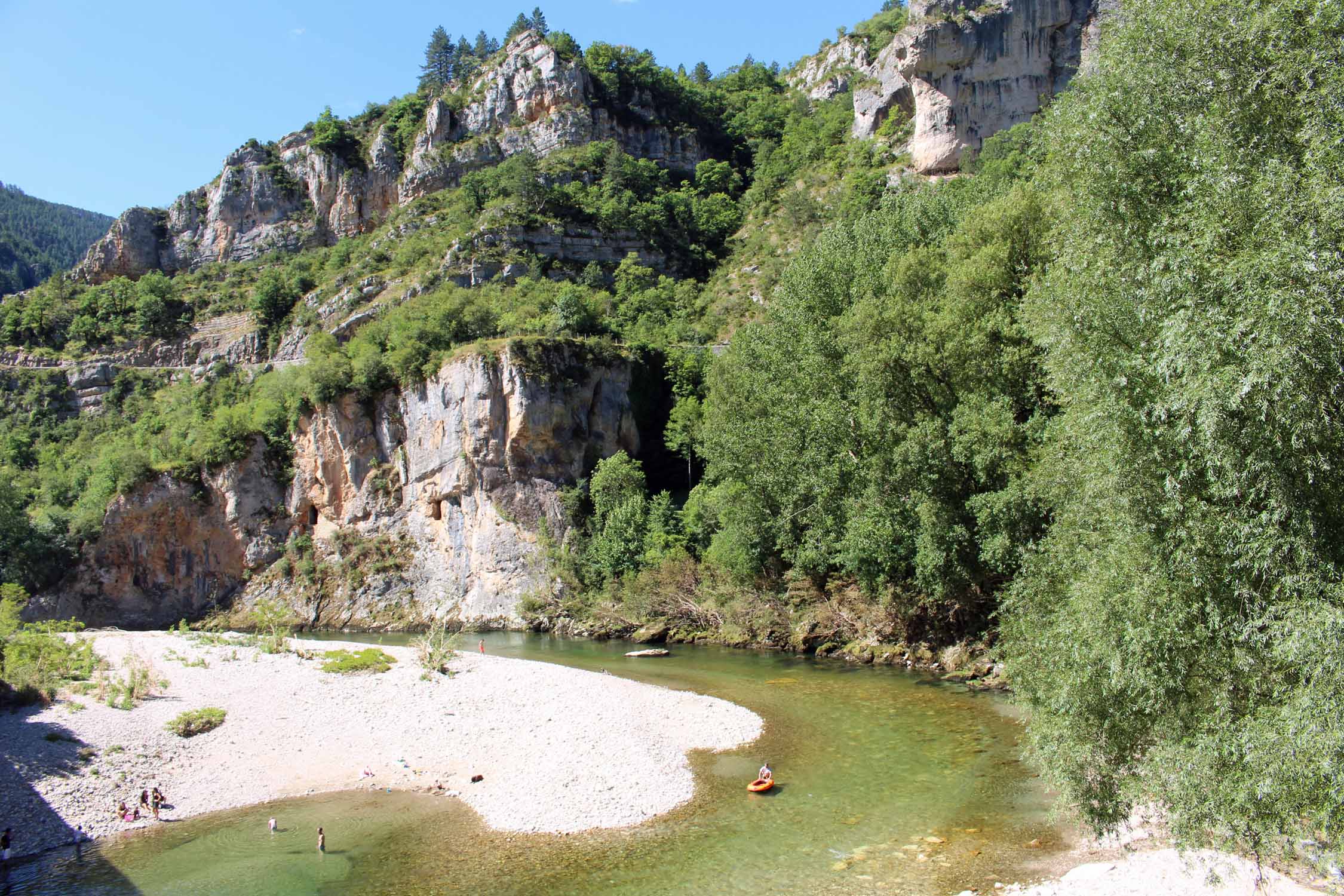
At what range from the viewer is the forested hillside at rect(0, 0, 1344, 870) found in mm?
9289

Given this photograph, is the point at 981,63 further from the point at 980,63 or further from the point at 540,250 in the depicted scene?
the point at 540,250

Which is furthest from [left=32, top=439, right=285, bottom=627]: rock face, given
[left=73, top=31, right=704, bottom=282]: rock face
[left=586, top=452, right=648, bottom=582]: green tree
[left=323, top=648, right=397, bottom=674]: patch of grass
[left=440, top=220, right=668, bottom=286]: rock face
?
[left=73, top=31, right=704, bottom=282]: rock face

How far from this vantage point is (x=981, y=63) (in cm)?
6456

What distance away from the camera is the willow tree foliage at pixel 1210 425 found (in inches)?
347

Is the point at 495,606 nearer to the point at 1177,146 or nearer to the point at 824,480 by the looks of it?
the point at 824,480

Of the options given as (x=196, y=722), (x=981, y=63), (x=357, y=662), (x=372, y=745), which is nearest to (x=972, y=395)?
(x=372, y=745)

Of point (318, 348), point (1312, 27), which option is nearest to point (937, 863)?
point (1312, 27)

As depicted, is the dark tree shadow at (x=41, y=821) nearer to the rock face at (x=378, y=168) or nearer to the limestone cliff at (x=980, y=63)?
the limestone cliff at (x=980, y=63)

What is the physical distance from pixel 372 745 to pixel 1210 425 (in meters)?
18.7

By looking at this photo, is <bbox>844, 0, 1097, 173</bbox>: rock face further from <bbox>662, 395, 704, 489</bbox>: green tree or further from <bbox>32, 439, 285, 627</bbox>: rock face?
<bbox>32, 439, 285, 627</bbox>: rock face

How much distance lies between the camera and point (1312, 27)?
10133mm

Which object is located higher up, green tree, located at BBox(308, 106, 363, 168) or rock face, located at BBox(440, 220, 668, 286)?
green tree, located at BBox(308, 106, 363, 168)

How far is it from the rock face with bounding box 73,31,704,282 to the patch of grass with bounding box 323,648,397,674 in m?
65.1

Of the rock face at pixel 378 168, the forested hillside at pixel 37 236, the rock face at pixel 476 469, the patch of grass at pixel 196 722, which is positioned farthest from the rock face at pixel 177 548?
the forested hillside at pixel 37 236
